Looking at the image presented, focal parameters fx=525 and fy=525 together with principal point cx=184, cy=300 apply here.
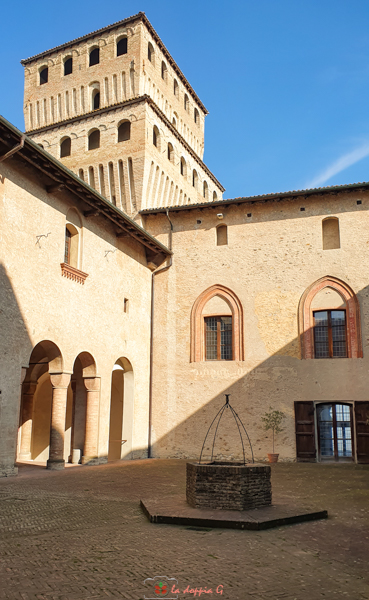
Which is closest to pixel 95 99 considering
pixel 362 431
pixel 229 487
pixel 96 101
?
pixel 96 101

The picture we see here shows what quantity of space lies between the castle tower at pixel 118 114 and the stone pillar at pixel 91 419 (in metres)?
8.64

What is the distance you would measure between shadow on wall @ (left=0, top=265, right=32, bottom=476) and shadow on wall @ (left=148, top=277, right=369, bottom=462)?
7.70 metres

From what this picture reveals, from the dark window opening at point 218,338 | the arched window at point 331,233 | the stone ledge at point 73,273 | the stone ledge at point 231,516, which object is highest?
the arched window at point 331,233

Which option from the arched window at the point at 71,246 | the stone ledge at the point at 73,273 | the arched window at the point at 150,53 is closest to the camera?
the stone ledge at the point at 73,273

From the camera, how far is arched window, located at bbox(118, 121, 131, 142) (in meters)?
24.7

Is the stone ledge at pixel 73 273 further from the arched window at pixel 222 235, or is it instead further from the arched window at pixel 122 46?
the arched window at pixel 122 46

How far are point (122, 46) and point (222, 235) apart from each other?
42.2 feet

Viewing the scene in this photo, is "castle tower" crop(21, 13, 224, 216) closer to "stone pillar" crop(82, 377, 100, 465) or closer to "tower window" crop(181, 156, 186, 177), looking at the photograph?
"tower window" crop(181, 156, 186, 177)

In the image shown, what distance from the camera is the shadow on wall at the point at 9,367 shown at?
12320 mm

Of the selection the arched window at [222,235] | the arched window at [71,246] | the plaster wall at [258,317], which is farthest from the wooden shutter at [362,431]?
the arched window at [71,246]

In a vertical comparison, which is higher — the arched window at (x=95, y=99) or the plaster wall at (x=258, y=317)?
the arched window at (x=95, y=99)

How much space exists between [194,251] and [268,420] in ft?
22.9

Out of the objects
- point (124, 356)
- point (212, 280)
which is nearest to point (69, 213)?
point (124, 356)

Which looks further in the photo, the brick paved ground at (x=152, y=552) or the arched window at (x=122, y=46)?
the arched window at (x=122, y=46)
